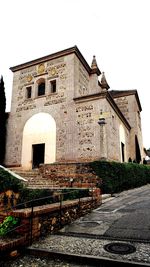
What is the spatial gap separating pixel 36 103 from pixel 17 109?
2.25 m

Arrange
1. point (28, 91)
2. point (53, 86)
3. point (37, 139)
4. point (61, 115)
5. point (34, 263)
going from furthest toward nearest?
point (28, 91)
point (53, 86)
point (37, 139)
point (61, 115)
point (34, 263)

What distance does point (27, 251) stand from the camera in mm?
4016

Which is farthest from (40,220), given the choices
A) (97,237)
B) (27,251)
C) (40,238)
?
(97,237)

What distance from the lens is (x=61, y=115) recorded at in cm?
1794

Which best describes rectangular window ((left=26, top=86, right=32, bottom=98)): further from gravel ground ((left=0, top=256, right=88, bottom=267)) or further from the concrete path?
gravel ground ((left=0, top=256, right=88, bottom=267))

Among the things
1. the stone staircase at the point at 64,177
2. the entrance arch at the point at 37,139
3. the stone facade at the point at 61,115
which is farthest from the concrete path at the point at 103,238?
the entrance arch at the point at 37,139

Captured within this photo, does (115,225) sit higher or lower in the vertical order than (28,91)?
lower

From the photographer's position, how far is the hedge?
1097 centimetres

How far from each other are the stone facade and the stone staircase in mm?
3589

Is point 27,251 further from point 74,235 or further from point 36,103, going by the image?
point 36,103

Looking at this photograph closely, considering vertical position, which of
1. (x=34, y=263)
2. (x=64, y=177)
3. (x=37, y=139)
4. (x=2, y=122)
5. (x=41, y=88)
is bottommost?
(x=34, y=263)

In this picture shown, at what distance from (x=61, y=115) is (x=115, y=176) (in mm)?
7885

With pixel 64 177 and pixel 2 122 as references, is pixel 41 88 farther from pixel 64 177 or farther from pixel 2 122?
pixel 64 177

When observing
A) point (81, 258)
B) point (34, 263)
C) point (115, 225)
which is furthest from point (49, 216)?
point (115, 225)
